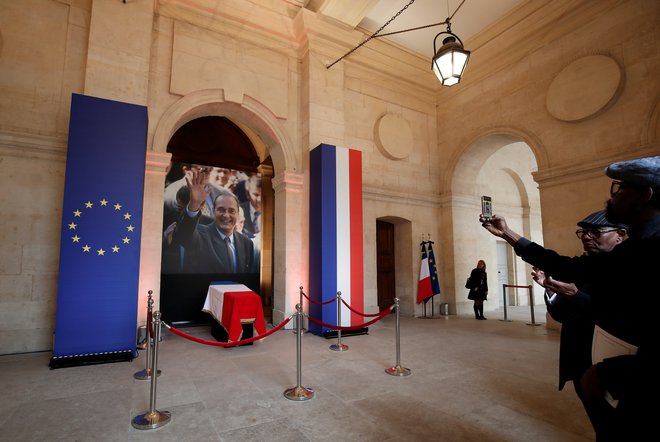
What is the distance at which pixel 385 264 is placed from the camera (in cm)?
1052

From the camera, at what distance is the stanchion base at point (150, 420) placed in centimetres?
320

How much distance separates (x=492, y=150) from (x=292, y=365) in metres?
8.60

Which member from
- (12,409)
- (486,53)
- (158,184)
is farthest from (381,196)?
(12,409)

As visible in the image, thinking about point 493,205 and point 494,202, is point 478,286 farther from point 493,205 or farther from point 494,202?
point 494,202

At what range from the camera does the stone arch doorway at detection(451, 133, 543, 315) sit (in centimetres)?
1041

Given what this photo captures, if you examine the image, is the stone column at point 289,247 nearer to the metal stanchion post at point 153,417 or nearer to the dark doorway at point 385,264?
the dark doorway at point 385,264

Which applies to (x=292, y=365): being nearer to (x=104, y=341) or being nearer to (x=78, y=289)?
(x=104, y=341)

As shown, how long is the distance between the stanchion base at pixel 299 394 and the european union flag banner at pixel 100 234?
275 centimetres

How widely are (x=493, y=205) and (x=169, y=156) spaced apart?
10406 mm

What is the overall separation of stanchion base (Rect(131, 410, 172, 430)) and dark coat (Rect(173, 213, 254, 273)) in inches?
214

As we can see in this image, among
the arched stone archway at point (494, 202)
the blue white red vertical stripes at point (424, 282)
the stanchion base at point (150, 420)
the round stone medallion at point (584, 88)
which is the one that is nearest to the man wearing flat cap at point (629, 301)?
the stanchion base at point (150, 420)

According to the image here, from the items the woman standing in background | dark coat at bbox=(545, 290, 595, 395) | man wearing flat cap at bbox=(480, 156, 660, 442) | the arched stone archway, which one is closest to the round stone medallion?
the arched stone archway

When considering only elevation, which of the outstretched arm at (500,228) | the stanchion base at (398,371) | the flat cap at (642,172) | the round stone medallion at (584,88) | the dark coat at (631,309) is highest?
the round stone medallion at (584,88)

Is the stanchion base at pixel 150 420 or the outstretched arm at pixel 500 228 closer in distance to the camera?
the outstretched arm at pixel 500 228
